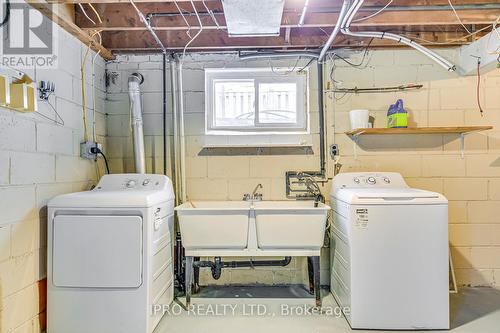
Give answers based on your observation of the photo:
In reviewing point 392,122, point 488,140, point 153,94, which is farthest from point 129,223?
point 488,140

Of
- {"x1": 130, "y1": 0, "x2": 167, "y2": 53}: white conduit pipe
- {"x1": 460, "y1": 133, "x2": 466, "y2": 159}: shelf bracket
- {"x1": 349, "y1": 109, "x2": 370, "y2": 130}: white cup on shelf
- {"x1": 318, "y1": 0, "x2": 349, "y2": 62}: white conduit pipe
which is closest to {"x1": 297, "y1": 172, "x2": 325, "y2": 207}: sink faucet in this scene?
{"x1": 349, "y1": 109, "x2": 370, "y2": 130}: white cup on shelf

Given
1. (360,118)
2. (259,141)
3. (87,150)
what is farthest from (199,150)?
(360,118)

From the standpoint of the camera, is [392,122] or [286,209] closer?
[286,209]

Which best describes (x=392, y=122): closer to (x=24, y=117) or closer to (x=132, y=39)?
(x=132, y=39)

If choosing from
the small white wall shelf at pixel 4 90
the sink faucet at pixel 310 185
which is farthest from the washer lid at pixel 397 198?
the small white wall shelf at pixel 4 90

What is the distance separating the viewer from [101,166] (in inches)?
115

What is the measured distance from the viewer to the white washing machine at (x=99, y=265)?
199cm

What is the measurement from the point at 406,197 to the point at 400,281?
0.56 metres

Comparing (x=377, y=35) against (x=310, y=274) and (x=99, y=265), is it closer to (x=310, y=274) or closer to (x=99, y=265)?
(x=310, y=274)

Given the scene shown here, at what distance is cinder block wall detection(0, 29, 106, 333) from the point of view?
5.93 feet

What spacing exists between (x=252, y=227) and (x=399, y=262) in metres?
1.06

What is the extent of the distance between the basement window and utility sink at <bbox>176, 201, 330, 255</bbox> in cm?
92

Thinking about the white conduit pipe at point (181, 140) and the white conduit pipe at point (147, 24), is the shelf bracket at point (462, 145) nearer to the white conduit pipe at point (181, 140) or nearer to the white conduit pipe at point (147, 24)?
the white conduit pipe at point (181, 140)

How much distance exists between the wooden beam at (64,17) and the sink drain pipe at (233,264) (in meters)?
2.06
